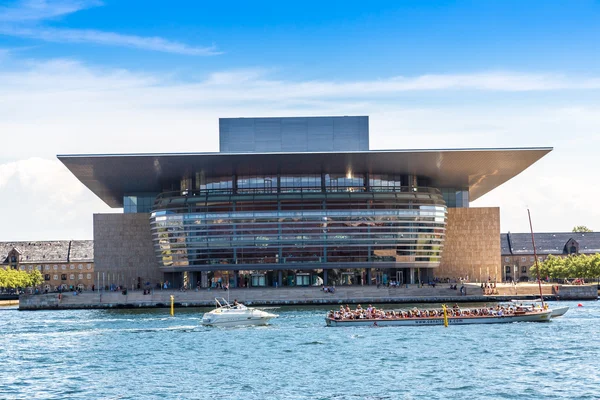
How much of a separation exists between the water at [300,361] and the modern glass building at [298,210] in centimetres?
3389

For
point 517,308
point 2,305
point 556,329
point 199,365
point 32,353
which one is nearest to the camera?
point 199,365

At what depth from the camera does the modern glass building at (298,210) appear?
10681 centimetres

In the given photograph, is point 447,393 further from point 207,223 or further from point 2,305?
point 2,305

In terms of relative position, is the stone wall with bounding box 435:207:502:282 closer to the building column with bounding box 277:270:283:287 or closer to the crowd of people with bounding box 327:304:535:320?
the building column with bounding box 277:270:283:287

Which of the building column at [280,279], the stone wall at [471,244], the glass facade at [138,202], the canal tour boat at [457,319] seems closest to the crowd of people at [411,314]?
the canal tour boat at [457,319]

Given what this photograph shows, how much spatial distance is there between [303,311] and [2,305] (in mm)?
48469

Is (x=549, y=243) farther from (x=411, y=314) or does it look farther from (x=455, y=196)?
(x=411, y=314)

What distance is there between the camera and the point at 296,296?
100625 millimetres

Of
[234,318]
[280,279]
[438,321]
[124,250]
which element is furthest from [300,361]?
[124,250]

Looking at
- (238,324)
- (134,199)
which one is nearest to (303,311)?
(238,324)

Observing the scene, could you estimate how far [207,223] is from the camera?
108m

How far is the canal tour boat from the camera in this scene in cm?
6800

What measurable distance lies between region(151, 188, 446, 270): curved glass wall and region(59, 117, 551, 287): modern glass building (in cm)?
11

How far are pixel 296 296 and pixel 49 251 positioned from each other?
Result: 287 ft
